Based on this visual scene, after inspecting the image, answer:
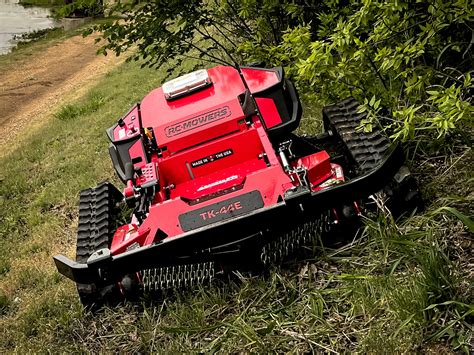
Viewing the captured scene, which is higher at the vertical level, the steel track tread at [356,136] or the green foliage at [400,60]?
the green foliage at [400,60]

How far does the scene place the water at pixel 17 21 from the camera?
26.2m

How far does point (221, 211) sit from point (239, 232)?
0.36 metres

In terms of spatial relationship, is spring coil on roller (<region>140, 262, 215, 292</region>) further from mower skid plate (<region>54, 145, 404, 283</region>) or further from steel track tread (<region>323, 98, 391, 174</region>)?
steel track tread (<region>323, 98, 391, 174</region>)

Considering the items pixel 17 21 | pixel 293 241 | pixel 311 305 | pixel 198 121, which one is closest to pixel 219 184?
pixel 198 121

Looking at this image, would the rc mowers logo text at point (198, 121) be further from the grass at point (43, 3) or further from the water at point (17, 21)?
the grass at point (43, 3)

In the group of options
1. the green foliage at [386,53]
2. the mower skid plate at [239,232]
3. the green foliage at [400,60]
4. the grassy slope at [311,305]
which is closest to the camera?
the grassy slope at [311,305]

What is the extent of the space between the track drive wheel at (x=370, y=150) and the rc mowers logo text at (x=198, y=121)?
83 centimetres

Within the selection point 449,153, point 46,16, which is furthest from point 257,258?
point 46,16

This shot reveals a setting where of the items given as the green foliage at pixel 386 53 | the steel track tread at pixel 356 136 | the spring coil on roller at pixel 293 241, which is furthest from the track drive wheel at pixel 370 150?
the spring coil on roller at pixel 293 241

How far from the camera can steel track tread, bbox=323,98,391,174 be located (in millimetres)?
3988

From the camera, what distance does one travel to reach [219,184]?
14.2 ft

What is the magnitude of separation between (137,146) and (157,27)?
189 cm

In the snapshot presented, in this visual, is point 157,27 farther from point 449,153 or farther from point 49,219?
point 449,153

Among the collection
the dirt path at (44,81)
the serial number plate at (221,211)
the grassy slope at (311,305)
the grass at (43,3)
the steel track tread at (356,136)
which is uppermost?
the grass at (43,3)
